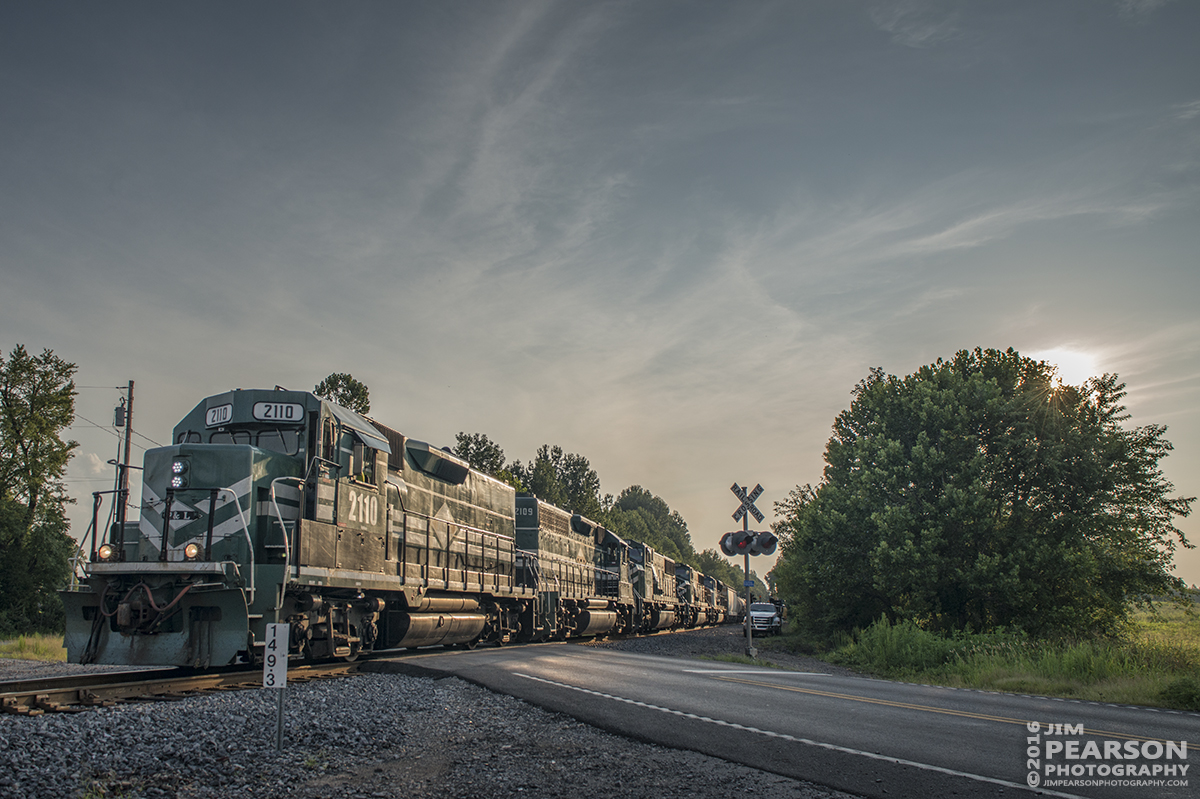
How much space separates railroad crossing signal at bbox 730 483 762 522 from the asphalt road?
23.7ft

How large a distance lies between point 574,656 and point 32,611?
102 ft

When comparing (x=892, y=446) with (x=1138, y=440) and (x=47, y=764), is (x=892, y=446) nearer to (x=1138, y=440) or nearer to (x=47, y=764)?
(x=1138, y=440)

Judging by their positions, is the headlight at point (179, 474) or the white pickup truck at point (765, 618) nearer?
the headlight at point (179, 474)

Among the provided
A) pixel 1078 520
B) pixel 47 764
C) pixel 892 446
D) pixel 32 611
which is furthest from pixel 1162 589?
pixel 32 611

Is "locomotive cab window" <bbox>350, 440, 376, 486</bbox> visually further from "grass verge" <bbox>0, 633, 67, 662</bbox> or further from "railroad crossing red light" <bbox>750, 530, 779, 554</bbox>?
"grass verge" <bbox>0, 633, 67, 662</bbox>

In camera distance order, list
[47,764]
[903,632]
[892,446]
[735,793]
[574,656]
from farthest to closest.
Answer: [892,446]
[903,632]
[574,656]
[47,764]
[735,793]

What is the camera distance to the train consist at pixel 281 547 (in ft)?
33.6

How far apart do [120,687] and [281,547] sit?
102 inches

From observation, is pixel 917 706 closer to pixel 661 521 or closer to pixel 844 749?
pixel 844 749

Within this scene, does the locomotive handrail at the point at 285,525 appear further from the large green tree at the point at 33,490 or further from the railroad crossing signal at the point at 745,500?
the large green tree at the point at 33,490

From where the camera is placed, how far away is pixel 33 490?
34969 mm

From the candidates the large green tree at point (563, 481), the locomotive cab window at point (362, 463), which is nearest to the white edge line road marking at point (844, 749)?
the locomotive cab window at point (362, 463)

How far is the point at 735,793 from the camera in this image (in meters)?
5.37

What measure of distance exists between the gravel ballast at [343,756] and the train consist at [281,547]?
2109 mm
